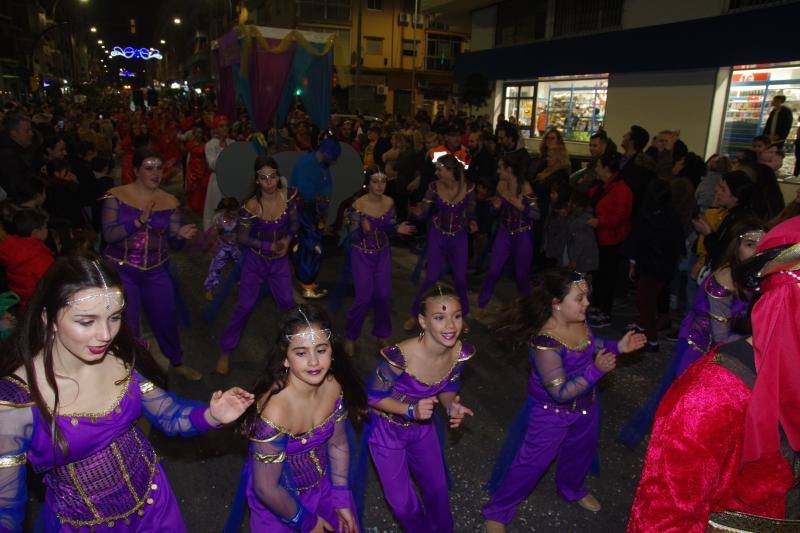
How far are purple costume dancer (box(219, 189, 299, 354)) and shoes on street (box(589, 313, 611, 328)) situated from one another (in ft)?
12.0

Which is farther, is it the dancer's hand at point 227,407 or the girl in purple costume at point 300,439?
the girl in purple costume at point 300,439

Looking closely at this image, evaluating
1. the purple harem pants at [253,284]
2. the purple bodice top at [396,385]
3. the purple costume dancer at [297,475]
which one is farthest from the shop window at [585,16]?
the purple costume dancer at [297,475]

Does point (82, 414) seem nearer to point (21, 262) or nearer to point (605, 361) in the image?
point (605, 361)

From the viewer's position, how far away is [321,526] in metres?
2.59


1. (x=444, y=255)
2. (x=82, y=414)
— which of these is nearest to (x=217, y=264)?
(x=444, y=255)

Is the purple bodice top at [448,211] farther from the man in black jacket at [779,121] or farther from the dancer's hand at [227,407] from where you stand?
the man in black jacket at [779,121]

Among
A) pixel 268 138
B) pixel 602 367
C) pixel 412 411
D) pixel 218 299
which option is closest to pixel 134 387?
pixel 412 411

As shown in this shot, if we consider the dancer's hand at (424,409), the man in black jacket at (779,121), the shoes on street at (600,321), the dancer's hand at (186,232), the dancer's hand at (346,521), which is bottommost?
the shoes on street at (600,321)

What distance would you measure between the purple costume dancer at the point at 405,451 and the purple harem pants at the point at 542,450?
0.43 meters

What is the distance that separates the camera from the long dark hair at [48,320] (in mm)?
1996

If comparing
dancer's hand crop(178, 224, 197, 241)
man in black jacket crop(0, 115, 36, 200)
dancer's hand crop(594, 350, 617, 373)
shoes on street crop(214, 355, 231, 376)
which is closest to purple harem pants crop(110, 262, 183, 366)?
dancer's hand crop(178, 224, 197, 241)

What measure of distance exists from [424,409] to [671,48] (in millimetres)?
13019

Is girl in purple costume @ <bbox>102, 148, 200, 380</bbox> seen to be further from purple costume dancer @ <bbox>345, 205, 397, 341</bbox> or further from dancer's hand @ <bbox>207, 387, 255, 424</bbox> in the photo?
dancer's hand @ <bbox>207, 387, 255, 424</bbox>

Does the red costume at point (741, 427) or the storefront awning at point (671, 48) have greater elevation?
the storefront awning at point (671, 48)
